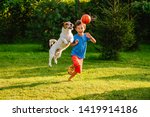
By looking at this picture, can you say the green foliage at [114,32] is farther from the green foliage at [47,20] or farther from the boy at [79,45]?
the boy at [79,45]

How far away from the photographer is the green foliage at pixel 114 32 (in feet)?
62.3

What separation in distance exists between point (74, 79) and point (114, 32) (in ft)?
20.3

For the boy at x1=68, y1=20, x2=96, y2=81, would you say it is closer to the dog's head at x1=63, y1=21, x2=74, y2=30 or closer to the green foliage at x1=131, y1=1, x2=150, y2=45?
the dog's head at x1=63, y1=21, x2=74, y2=30

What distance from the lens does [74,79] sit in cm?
1334

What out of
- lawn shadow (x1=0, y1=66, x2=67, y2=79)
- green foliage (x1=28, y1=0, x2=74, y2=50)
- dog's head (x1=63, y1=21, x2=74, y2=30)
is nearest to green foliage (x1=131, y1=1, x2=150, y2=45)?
green foliage (x1=28, y1=0, x2=74, y2=50)

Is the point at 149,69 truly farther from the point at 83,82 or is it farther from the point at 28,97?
the point at 28,97

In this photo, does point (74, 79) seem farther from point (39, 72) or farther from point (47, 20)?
point (47, 20)

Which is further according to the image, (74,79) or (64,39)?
(74,79)

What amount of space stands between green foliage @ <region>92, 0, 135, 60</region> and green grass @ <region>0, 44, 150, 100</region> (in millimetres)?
532

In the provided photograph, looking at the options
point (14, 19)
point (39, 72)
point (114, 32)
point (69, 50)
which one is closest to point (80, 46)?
point (39, 72)

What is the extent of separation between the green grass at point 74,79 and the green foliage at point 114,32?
532 mm

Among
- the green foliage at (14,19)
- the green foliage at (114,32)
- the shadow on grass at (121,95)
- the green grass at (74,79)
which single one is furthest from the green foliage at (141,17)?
the shadow on grass at (121,95)

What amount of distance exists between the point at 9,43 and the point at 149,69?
9931 mm

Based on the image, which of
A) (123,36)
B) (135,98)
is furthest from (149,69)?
(135,98)
